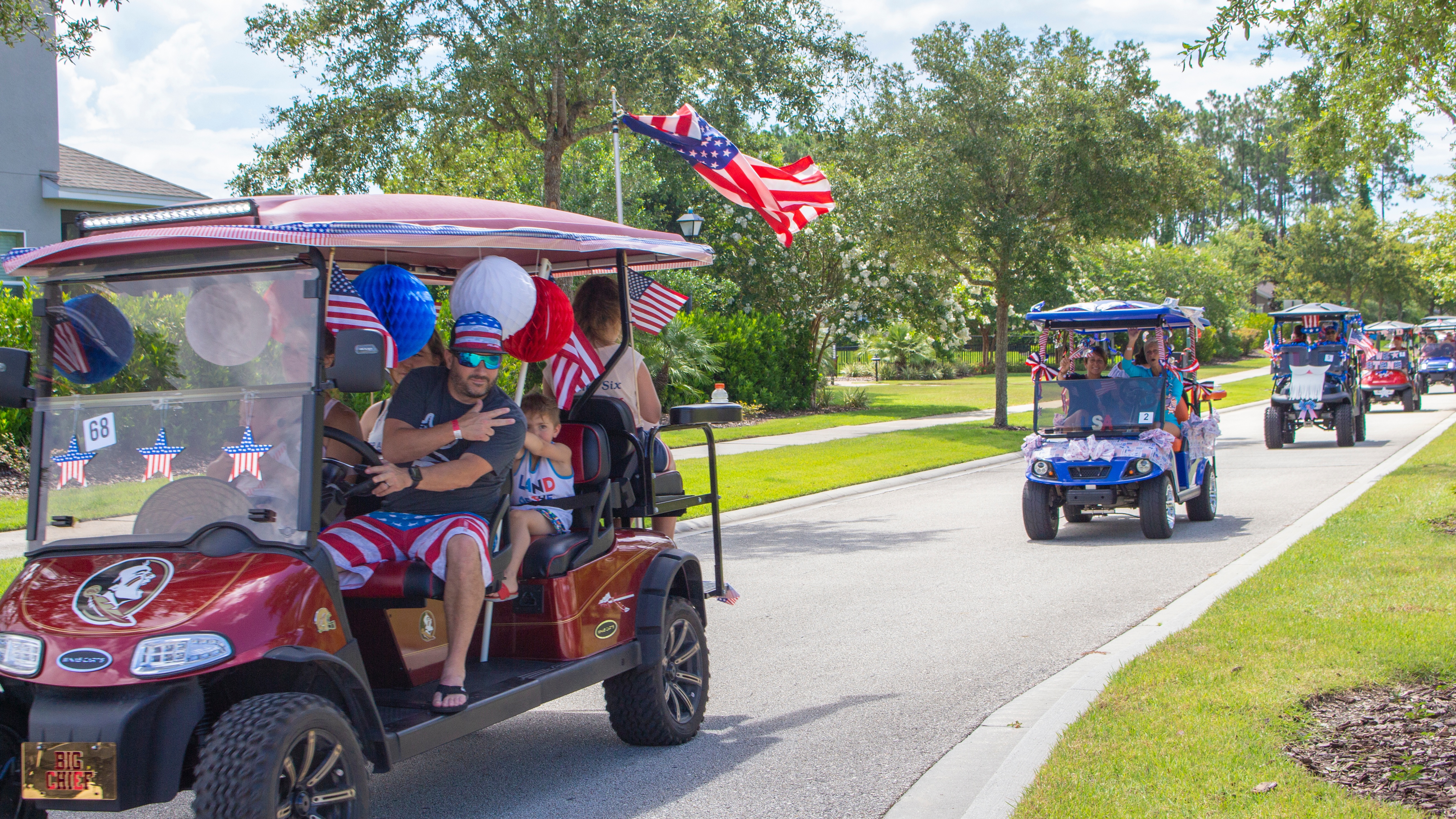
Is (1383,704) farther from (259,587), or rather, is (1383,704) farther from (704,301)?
(704,301)

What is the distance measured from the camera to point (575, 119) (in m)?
15.4

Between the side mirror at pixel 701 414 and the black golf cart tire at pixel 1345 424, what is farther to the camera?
the black golf cart tire at pixel 1345 424

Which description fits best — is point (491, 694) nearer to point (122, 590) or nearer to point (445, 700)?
point (445, 700)

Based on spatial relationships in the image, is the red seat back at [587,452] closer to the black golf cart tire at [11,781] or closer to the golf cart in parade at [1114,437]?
the black golf cart tire at [11,781]

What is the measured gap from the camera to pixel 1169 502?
11.7 m

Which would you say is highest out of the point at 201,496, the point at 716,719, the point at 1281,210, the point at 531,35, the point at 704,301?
the point at 1281,210

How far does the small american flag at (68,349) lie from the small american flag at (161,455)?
0.40 meters

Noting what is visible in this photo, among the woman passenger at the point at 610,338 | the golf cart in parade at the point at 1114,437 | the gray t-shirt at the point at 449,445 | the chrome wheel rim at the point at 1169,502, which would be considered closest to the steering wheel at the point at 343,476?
the gray t-shirt at the point at 449,445

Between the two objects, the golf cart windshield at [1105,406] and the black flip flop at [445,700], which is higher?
the golf cart windshield at [1105,406]

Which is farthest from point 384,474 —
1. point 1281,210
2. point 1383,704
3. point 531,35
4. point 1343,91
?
point 1281,210

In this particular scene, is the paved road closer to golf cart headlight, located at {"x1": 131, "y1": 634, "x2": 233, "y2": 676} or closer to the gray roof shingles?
golf cart headlight, located at {"x1": 131, "y1": 634, "x2": 233, "y2": 676}

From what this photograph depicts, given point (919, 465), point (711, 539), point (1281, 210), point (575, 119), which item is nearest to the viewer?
point (711, 539)

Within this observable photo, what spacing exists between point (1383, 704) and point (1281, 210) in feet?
381

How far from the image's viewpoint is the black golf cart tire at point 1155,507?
11.3 meters
